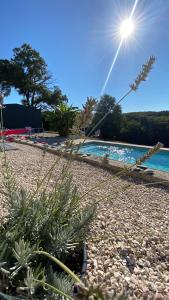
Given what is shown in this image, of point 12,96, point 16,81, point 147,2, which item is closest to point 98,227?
point 147,2

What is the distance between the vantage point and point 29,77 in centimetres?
2527

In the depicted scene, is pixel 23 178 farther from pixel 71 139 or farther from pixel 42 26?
pixel 42 26

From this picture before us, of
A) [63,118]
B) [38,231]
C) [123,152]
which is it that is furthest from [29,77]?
[38,231]

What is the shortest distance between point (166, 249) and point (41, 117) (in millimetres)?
19544

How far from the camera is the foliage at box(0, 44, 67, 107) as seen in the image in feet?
80.7

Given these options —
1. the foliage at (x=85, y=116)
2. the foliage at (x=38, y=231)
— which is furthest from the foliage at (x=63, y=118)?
the foliage at (x=85, y=116)

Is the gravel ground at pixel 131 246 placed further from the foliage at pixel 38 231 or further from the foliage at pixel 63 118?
the foliage at pixel 63 118

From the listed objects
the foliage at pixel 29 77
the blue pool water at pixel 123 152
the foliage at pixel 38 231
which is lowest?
the blue pool water at pixel 123 152

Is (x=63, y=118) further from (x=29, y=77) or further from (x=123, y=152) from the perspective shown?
(x=29, y=77)

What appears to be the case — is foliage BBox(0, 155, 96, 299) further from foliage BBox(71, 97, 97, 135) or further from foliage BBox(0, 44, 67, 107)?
foliage BBox(0, 44, 67, 107)

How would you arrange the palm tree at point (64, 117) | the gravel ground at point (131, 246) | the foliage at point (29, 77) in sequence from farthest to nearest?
1. the foliage at point (29, 77)
2. the palm tree at point (64, 117)
3. the gravel ground at point (131, 246)

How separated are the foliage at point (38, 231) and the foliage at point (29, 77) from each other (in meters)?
24.2

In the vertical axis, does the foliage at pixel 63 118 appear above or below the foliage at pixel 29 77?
below

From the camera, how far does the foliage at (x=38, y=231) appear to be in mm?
1301
